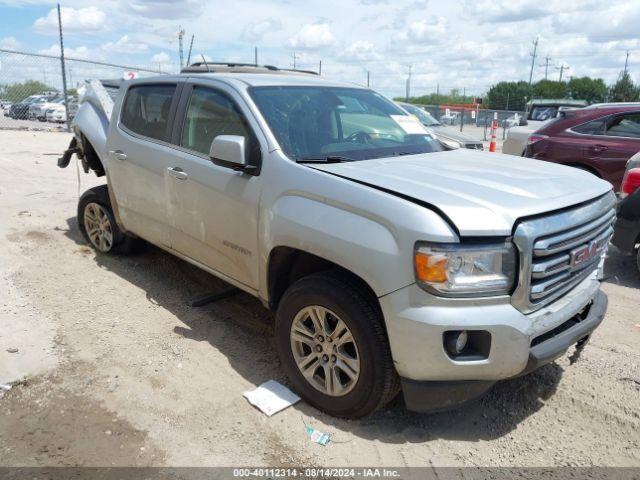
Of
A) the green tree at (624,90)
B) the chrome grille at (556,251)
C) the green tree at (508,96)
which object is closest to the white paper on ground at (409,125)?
the chrome grille at (556,251)

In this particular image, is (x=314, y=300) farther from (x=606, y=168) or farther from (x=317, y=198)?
(x=606, y=168)

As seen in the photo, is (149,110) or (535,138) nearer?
(149,110)

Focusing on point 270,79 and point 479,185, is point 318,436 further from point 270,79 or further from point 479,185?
point 270,79

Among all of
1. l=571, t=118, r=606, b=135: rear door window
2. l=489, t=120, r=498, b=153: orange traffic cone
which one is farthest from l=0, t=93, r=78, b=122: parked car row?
l=571, t=118, r=606, b=135: rear door window

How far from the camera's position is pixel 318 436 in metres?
2.93

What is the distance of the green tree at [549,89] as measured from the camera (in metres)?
61.8

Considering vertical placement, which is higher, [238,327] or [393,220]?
[393,220]

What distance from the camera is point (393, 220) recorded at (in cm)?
254

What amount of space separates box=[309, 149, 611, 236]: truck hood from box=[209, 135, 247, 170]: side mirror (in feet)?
1.58

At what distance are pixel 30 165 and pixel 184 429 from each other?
9.51 metres

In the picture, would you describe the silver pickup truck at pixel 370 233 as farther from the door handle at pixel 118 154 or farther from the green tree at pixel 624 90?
the green tree at pixel 624 90

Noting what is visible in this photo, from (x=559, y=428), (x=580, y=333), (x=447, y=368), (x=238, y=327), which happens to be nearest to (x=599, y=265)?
(x=580, y=333)

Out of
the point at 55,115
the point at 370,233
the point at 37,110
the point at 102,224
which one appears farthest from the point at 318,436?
the point at 37,110

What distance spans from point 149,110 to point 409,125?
2227 mm
